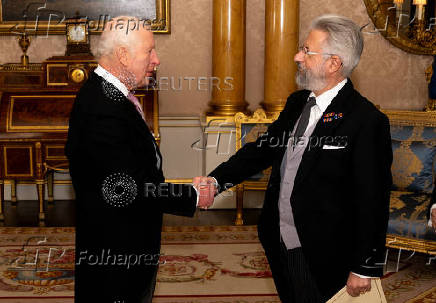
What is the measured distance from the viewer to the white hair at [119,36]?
232 cm

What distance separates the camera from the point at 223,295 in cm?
392

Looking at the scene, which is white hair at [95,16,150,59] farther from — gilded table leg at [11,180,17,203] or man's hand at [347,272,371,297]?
gilded table leg at [11,180,17,203]

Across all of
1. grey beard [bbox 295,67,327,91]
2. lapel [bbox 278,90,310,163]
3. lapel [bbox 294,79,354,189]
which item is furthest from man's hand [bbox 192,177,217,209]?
grey beard [bbox 295,67,327,91]

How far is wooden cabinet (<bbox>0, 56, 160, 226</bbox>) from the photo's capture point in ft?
18.3

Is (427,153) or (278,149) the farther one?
(427,153)

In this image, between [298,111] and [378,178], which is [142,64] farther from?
[378,178]

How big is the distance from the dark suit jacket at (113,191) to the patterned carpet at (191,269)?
155 cm

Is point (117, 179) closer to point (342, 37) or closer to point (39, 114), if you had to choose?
point (342, 37)

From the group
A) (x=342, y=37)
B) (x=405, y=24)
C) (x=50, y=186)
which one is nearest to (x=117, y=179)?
(x=342, y=37)

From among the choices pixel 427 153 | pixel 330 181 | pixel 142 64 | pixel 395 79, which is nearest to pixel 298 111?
pixel 330 181

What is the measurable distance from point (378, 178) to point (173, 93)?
14.9ft

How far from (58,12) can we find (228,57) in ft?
6.15

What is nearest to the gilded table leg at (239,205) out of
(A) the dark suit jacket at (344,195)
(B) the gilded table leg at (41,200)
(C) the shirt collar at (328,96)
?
(B) the gilded table leg at (41,200)

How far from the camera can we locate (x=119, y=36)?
2.32 meters
